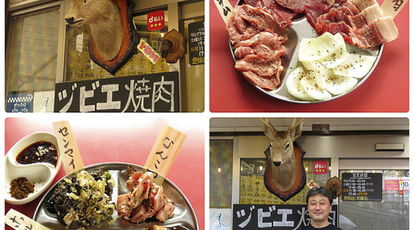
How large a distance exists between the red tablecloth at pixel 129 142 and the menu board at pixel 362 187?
0.82 meters

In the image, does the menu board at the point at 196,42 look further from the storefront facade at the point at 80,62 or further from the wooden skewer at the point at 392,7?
the wooden skewer at the point at 392,7

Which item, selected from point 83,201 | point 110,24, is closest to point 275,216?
point 83,201

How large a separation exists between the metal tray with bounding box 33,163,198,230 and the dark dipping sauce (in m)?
0.15

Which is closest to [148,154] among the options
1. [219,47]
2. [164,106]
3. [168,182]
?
[168,182]

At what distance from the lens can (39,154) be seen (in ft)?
4.99

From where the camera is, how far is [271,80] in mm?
1379

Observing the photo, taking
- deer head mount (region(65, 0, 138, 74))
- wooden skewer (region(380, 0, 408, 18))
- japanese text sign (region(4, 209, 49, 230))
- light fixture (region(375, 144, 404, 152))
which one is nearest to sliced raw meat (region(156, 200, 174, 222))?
japanese text sign (region(4, 209, 49, 230))

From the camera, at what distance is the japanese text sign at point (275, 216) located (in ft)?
5.28

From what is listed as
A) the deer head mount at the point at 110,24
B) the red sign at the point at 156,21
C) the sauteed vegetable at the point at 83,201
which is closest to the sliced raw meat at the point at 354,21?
the red sign at the point at 156,21

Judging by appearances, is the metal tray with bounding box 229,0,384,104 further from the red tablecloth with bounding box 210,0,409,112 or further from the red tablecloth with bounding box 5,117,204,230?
the red tablecloth with bounding box 5,117,204,230

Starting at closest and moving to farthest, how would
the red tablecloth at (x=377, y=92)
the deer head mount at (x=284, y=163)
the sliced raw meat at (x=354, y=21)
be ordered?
1. the sliced raw meat at (x=354, y=21)
2. the red tablecloth at (x=377, y=92)
3. the deer head mount at (x=284, y=163)

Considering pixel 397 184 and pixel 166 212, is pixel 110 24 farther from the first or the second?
pixel 397 184

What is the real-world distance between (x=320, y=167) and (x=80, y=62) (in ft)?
5.48

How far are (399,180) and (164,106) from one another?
140 cm
